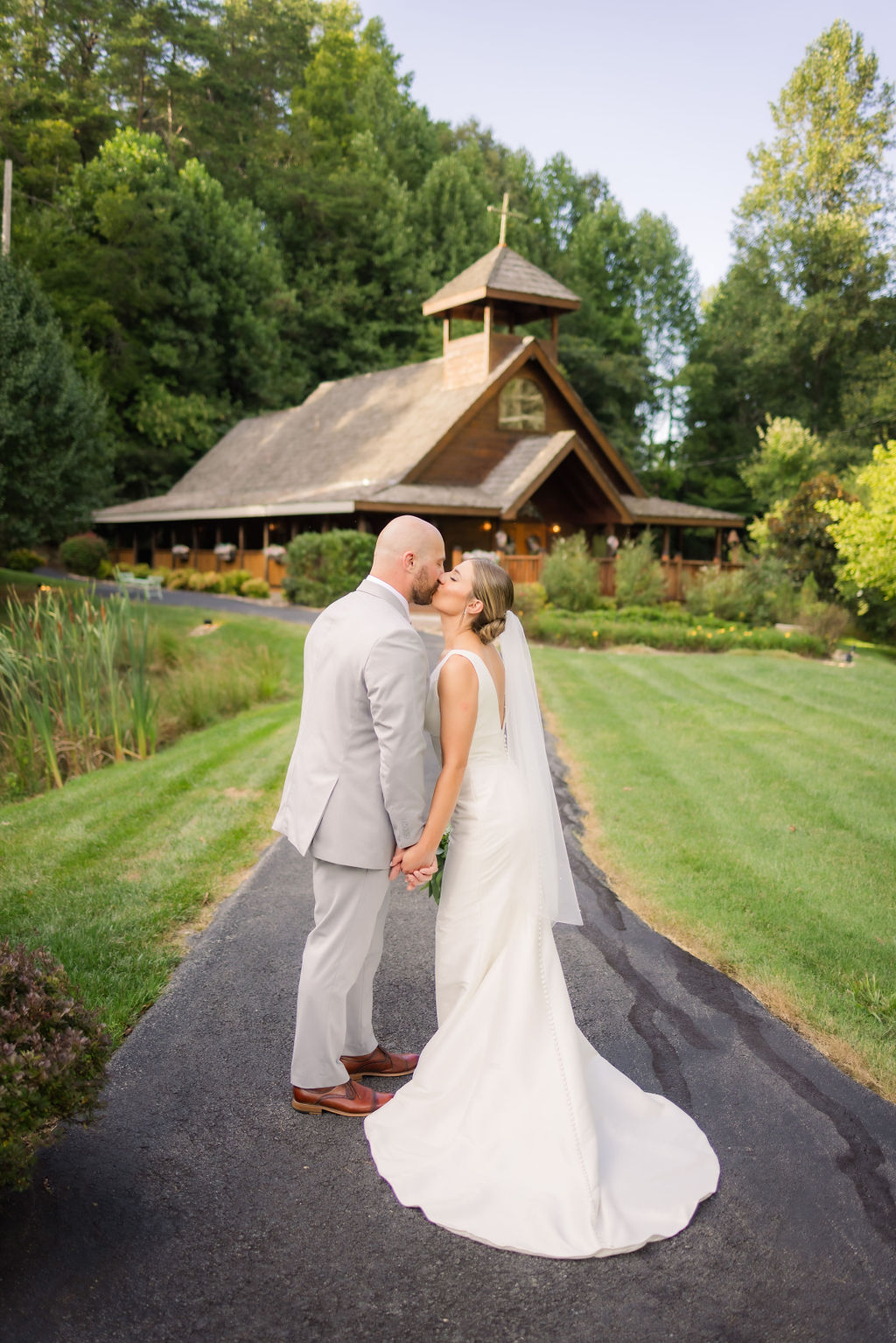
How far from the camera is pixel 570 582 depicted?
2153cm

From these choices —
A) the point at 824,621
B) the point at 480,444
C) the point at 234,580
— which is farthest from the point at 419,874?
the point at 234,580

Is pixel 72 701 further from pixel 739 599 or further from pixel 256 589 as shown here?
pixel 256 589

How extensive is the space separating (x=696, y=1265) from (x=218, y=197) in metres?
48.1

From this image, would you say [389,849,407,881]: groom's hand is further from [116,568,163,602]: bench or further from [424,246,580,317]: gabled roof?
[424,246,580,317]: gabled roof

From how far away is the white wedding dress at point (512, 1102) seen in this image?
304cm

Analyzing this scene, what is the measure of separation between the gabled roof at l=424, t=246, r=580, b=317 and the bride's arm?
2561 cm

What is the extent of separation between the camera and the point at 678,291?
54.7 m

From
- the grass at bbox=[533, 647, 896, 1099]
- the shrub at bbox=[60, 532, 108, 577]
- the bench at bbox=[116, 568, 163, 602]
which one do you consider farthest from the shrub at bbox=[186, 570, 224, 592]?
the grass at bbox=[533, 647, 896, 1099]

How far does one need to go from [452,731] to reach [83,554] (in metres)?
33.0

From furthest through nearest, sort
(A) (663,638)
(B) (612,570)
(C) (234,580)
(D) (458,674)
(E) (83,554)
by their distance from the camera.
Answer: (E) (83,554)
(C) (234,580)
(B) (612,570)
(A) (663,638)
(D) (458,674)

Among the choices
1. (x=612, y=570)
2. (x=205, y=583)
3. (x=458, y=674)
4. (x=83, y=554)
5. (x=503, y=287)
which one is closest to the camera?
(x=458, y=674)

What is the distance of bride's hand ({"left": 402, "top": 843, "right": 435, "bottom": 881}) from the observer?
352cm

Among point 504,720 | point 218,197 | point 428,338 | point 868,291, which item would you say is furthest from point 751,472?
point 504,720

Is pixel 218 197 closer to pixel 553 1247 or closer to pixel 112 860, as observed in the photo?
pixel 112 860
